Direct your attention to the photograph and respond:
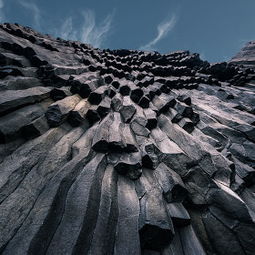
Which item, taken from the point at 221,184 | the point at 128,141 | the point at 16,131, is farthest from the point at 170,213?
the point at 16,131

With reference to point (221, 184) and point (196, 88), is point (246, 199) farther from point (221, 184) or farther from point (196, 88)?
point (196, 88)

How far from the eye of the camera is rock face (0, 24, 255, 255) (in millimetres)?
2295

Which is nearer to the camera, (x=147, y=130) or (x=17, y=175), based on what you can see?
(x=17, y=175)

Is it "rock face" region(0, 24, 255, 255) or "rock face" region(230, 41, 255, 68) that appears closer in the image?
"rock face" region(0, 24, 255, 255)

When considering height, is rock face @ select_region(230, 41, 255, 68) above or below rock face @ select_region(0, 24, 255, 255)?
above

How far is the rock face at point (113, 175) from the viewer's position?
2.29 metres

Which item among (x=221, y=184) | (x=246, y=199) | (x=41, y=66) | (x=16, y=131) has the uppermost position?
→ (x=41, y=66)

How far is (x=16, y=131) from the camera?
323cm

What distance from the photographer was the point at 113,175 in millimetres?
3043

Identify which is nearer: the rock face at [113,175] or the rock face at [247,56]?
the rock face at [113,175]

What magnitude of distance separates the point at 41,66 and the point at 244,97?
748cm

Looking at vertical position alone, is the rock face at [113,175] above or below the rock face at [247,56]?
below

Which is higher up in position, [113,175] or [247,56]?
[247,56]

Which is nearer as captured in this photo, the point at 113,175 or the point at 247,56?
the point at 113,175
